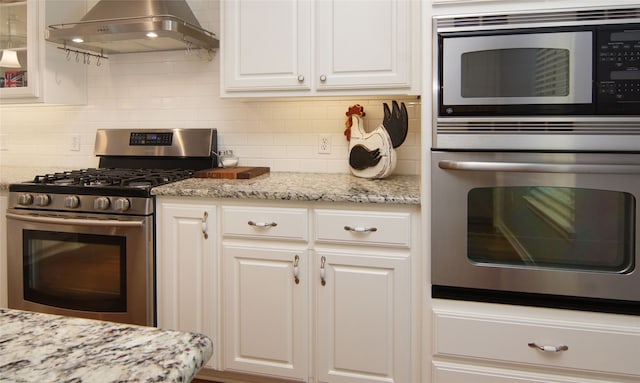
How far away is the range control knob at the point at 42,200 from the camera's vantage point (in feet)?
6.96

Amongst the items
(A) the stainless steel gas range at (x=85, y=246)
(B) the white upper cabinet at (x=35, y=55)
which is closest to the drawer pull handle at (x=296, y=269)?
(A) the stainless steel gas range at (x=85, y=246)

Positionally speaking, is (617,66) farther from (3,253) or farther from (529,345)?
(3,253)

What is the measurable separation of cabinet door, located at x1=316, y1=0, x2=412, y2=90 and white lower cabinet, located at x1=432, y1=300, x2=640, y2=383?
1.06m

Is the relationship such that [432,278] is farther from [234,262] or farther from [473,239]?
[234,262]

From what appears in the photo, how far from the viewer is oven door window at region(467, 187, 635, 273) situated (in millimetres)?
1545

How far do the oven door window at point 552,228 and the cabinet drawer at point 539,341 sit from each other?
207mm

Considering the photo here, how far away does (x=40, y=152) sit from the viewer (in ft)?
10.3

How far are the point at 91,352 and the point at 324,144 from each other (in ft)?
7.03

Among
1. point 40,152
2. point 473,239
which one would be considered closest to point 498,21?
point 473,239

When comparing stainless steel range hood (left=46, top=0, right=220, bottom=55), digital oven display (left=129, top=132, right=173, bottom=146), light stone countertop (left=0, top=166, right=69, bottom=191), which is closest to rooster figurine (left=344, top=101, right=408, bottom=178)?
stainless steel range hood (left=46, top=0, right=220, bottom=55)

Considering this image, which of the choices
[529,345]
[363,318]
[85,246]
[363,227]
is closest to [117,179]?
[85,246]

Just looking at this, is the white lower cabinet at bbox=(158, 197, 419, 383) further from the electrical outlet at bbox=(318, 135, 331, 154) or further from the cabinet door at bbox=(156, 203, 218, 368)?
the electrical outlet at bbox=(318, 135, 331, 154)

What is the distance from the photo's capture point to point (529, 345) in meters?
1.62

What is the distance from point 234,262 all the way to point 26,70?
1.85 meters
